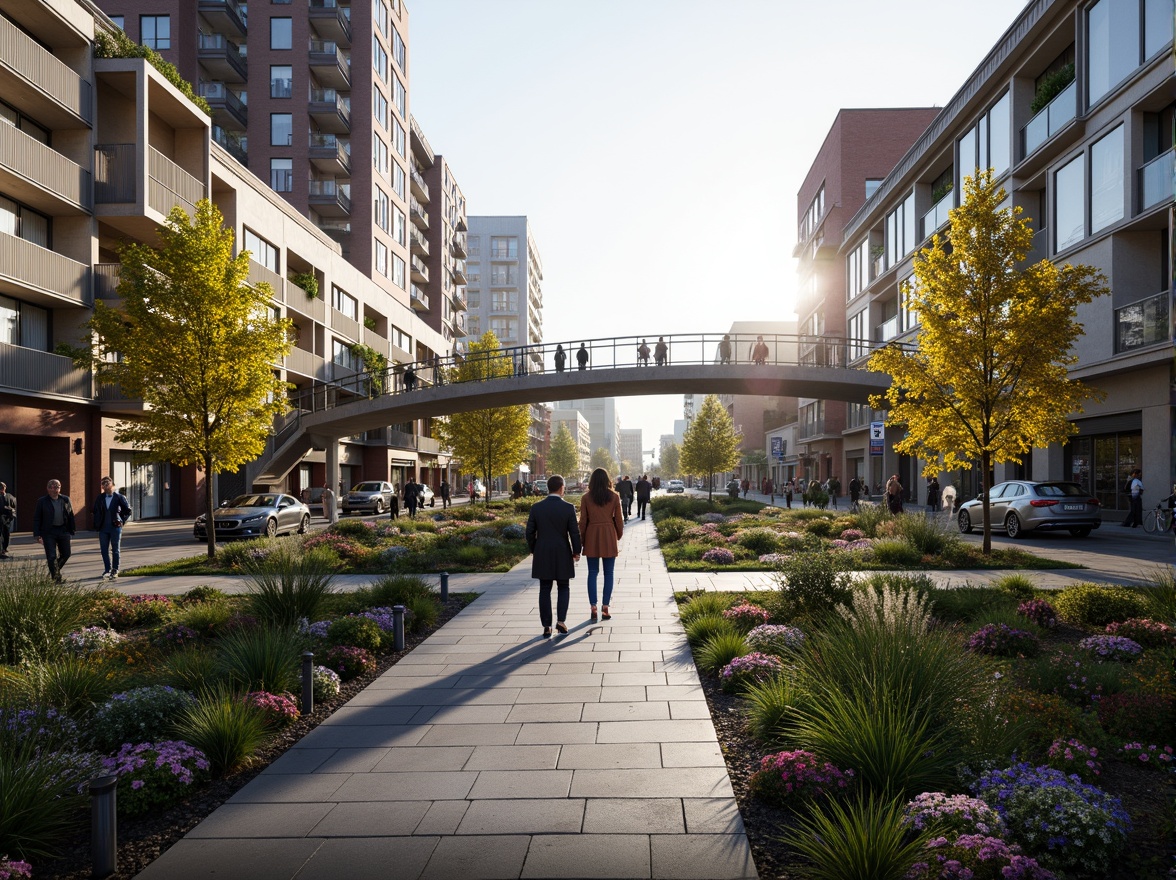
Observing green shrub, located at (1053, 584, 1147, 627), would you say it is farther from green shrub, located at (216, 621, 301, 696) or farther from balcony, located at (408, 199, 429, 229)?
balcony, located at (408, 199, 429, 229)

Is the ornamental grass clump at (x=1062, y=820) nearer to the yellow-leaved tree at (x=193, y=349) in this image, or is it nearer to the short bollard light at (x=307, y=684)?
the short bollard light at (x=307, y=684)

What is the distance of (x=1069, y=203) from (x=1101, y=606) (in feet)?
65.8

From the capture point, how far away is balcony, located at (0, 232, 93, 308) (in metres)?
21.1

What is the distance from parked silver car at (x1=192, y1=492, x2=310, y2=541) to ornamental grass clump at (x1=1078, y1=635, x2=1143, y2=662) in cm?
1852

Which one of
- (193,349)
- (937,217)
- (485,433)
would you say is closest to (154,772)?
(193,349)

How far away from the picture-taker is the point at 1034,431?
15.7 m

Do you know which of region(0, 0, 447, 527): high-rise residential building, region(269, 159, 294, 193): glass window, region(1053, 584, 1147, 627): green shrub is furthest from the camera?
region(269, 159, 294, 193): glass window

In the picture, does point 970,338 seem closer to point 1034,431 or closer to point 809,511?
point 1034,431

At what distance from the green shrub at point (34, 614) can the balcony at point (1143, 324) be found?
23216mm

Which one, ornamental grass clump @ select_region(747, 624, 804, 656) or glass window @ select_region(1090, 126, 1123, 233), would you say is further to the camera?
glass window @ select_region(1090, 126, 1123, 233)

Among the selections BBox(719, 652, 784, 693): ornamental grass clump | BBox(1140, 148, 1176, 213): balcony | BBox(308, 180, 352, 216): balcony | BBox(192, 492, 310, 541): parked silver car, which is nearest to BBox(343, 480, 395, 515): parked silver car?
BBox(192, 492, 310, 541): parked silver car

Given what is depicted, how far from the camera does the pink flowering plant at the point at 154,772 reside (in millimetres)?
4055

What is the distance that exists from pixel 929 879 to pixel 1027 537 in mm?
21719

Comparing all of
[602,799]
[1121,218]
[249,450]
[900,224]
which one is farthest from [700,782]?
[900,224]
